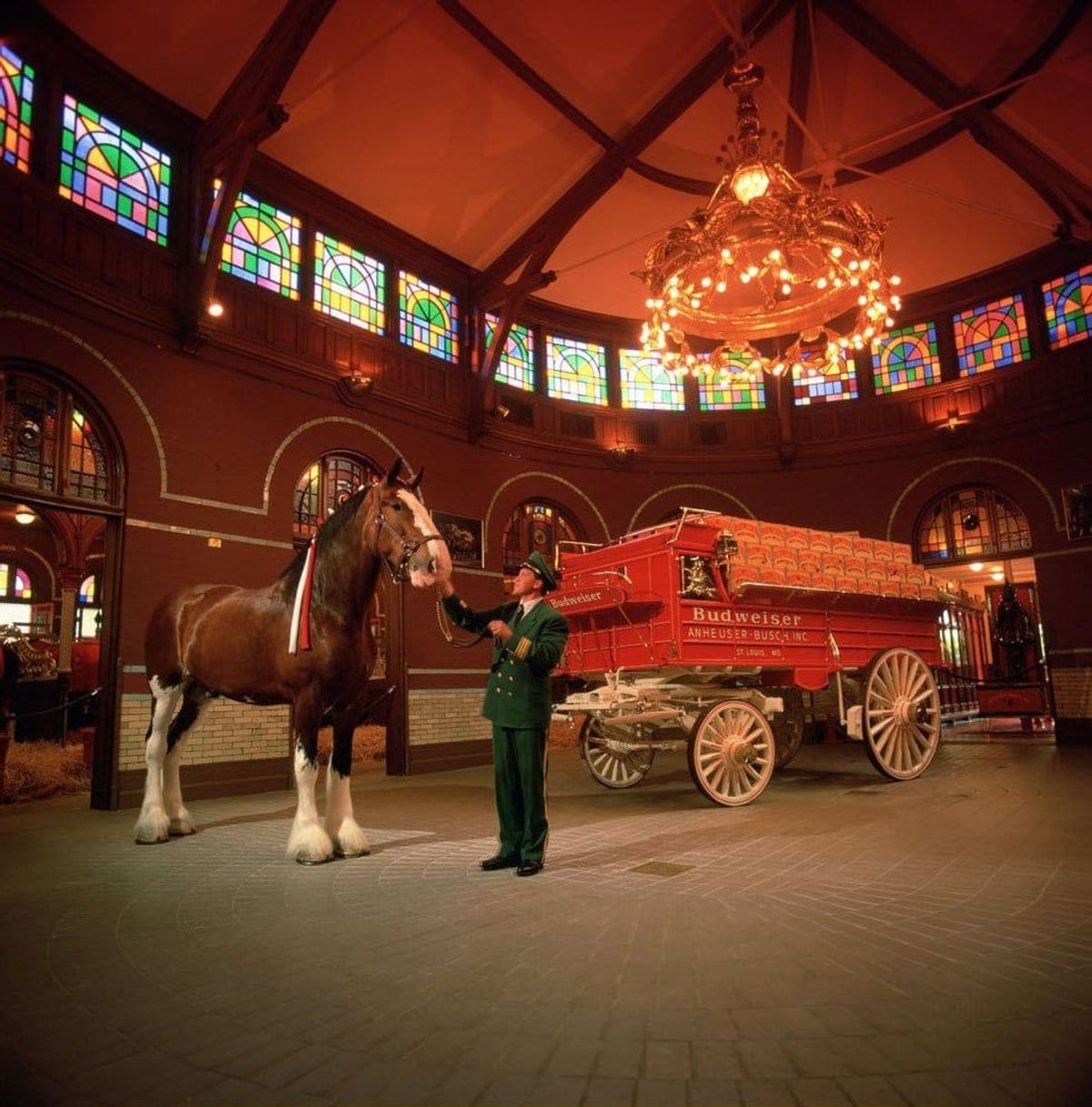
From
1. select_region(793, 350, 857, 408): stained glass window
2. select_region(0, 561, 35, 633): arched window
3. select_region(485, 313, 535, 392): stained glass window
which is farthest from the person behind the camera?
select_region(0, 561, 35, 633): arched window

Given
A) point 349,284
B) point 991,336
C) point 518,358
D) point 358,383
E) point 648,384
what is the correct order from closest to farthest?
1. point 358,383
2. point 349,284
3. point 991,336
4. point 518,358
5. point 648,384

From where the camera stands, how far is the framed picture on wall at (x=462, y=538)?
1274cm

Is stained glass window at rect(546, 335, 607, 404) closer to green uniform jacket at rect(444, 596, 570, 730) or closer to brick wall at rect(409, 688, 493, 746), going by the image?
brick wall at rect(409, 688, 493, 746)

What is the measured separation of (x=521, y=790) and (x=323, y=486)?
25.2ft

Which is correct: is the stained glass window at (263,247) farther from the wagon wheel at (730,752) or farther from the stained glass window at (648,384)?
the wagon wheel at (730,752)

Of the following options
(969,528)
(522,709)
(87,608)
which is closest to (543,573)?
(522,709)

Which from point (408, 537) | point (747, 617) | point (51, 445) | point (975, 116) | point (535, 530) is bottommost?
point (747, 617)

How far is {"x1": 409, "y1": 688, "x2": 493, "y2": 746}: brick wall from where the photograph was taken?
11844mm

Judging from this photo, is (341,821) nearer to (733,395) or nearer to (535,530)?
(535,530)

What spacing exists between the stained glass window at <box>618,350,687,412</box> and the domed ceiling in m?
3.14

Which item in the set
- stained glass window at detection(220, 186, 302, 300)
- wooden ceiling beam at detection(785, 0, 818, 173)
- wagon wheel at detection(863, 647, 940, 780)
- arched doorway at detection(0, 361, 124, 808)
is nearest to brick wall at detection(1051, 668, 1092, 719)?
wagon wheel at detection(863, 647, 940, 780)

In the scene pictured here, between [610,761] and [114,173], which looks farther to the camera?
[114,173]

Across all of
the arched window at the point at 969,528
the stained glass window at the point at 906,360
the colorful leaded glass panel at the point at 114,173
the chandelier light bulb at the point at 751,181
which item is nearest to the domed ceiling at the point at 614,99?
the colorful leaded glass panel at the point at 114,173

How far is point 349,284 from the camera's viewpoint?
12164 millimetres
